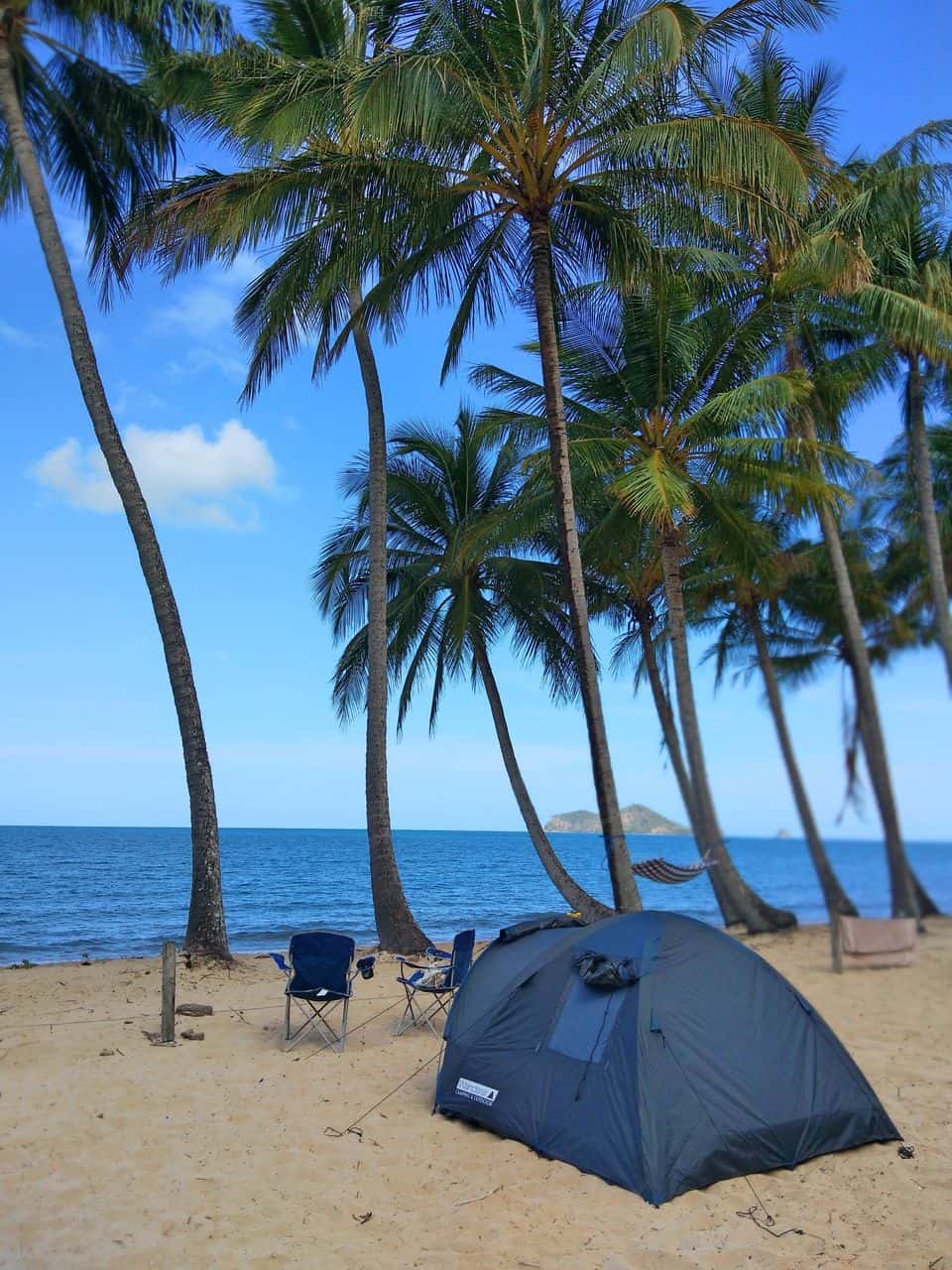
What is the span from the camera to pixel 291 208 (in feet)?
33.9

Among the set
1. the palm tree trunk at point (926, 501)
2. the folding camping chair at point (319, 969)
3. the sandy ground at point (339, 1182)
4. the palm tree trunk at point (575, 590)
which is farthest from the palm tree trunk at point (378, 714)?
the palm tree trunk at point (926, 501)

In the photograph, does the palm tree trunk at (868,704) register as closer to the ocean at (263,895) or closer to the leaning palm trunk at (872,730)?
the leaning palm trunk at (872,730)

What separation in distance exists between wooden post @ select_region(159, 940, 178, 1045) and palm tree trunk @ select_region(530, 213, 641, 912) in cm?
430

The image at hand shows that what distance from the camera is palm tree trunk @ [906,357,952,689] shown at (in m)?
14.3

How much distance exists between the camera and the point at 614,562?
54.0 ft

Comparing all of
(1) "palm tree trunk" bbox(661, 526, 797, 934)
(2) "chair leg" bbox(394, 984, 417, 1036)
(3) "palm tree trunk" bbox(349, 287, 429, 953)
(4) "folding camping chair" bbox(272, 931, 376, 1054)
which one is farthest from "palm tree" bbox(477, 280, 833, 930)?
(4) "folding camping chair" bbox(272, 931, 376, 1054)

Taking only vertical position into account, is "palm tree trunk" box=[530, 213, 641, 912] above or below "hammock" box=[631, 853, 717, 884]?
above

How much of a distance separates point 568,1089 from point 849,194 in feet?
43.3

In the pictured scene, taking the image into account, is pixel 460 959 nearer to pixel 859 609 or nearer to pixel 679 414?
pixel 679 414

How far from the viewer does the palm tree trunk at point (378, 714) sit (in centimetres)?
1213

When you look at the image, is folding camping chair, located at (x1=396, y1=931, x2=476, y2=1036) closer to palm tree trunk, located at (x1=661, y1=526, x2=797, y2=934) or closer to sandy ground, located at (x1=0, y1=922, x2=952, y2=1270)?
sandy ground, located at (x1=0, y1=922, x2=952, y2=1270)

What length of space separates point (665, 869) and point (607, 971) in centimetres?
712

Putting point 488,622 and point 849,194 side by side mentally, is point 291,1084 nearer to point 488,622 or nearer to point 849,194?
point 488,622

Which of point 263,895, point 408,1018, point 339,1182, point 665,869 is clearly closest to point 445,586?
point 665,869
